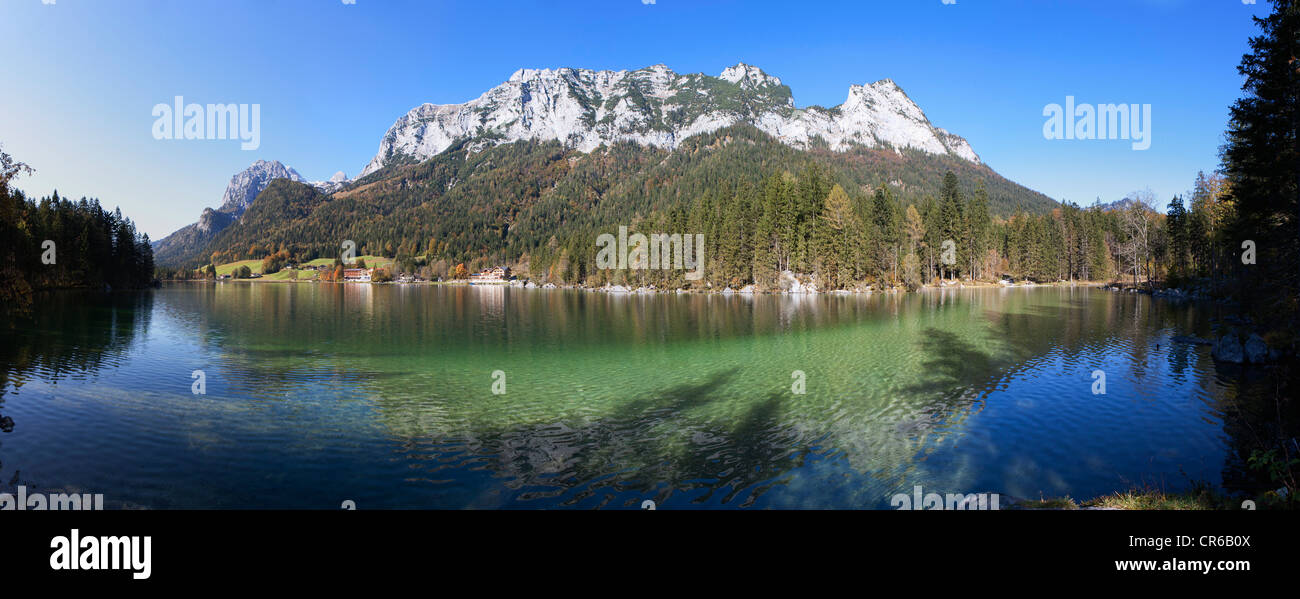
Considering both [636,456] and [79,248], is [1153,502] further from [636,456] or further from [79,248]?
[79,248]

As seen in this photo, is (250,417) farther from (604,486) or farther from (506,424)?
(604,486)

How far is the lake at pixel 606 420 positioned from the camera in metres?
11.0

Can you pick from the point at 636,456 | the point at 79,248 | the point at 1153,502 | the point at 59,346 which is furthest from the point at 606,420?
the point at 79,248

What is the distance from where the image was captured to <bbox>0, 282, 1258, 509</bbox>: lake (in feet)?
36.1

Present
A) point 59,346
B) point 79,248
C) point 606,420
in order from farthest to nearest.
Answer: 1. point 79,248
2. point 59,346
3. point 606,420

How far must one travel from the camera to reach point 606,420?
16.0 m

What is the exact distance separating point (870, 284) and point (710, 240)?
2975 centimetres

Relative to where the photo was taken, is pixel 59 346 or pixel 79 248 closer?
pixel 59 346

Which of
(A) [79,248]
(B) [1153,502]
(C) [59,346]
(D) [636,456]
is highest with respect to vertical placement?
(A) [79,248]

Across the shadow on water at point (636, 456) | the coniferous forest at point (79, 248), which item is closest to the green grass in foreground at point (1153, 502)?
the shadow on water at point (636, 456)

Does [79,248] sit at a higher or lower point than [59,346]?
Result: higher

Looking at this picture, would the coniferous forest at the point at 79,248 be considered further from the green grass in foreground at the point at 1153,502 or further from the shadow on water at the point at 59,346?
the green grass in foreground at the point at 1153,502

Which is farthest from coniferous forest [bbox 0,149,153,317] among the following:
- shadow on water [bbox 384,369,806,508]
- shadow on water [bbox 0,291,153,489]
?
shadow on water [bbox 384,369,806,508]
